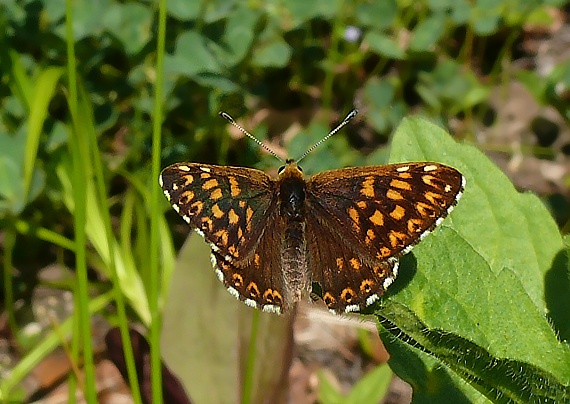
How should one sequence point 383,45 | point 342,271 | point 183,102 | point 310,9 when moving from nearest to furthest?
point 342,271 < point 183,102 < point 310,9 < point 383,45

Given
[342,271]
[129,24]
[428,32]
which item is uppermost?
[342,271]

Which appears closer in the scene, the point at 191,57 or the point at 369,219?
the point at 369,219

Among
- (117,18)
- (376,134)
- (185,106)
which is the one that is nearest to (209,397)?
(185,106)

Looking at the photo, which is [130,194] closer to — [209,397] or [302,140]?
[302,140]

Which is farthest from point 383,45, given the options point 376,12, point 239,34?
point 239,34

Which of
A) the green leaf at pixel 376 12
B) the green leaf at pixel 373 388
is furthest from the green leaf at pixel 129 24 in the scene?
the green leaf at pixel 373 388

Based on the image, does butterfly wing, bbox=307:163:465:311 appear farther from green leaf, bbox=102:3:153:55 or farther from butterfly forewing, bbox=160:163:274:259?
green leaf, bbox=102:3:153:55

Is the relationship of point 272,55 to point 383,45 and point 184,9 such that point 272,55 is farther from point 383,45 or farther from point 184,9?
point 383,45

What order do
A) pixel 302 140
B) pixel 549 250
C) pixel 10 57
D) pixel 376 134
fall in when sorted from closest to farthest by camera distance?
pixel 549 250, pixel 10 57, pixel 302 140, pixel 376 134
